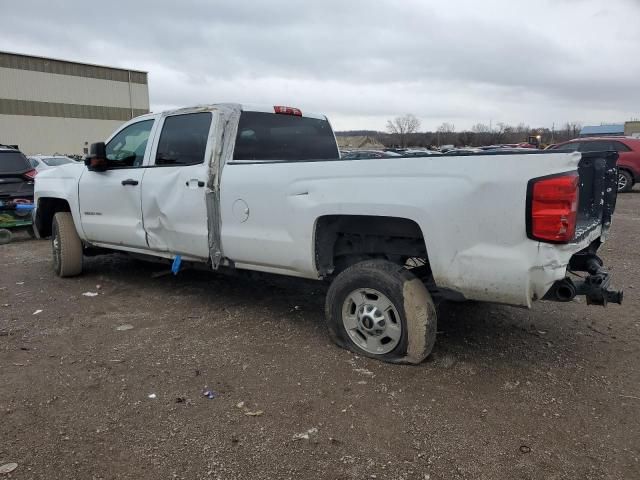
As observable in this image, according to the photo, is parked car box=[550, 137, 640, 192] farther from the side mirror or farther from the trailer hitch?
the side mirror

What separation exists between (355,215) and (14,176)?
829cm

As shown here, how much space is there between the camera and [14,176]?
377 inches

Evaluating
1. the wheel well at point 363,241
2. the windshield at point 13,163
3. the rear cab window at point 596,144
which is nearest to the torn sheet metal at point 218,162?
the wheel well at point 363,241

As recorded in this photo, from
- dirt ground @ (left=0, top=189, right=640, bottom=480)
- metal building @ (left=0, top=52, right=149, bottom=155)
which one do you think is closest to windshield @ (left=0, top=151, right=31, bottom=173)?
dirt ground @ (left=0, top=189, right=640, bottom=480)

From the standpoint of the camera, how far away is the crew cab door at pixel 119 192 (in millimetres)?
5336

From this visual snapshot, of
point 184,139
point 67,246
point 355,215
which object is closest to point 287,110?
point 184,139

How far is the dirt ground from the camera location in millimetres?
2678

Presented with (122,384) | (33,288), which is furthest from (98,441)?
(33,288)

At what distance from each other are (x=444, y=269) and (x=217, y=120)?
8.10 ft

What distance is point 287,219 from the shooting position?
404 cm

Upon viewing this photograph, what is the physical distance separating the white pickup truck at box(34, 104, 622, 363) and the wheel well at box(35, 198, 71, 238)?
991mm

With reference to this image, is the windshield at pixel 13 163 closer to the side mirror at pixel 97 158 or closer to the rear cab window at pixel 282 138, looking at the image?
the side mirror at pixel 97 158

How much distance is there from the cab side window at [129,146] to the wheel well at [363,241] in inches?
93.7

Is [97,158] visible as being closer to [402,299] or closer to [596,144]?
[402,299]
